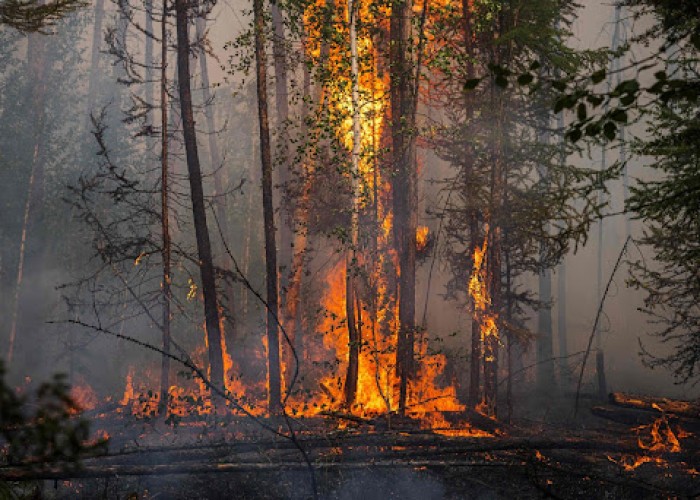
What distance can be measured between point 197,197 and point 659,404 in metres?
10.9

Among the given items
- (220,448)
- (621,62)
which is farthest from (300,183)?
Answer: (621,62)

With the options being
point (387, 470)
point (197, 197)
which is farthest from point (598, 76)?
point (197, 197)

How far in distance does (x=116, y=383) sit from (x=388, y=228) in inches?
617

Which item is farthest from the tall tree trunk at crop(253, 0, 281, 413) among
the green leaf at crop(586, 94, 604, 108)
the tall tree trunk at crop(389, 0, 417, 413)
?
the green leaf at crop(586, 94, 604, 108)

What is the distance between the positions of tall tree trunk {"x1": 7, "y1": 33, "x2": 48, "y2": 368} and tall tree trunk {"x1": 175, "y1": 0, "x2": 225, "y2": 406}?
14268mm

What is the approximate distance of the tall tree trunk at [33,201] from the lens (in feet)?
91.5

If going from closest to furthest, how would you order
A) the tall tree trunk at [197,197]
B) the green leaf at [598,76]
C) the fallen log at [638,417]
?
the green leaf at [598,76]
the fallen log at [638,417]
the tall tree trunk at [197,197]

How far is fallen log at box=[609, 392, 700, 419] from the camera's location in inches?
500

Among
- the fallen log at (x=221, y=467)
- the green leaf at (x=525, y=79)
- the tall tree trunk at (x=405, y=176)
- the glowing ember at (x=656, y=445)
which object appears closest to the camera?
the green leaf at (x=525, y=79)

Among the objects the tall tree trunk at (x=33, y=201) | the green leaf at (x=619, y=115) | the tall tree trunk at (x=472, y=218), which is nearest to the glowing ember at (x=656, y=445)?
the tall tree trunk at (x=472, y=218)

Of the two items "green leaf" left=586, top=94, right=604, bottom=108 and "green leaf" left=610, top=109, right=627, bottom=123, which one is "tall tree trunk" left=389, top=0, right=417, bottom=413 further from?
"green leaf" left=586, top=94, right=604, bottom=108

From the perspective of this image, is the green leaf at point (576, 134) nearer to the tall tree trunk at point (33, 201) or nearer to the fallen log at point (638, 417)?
the fallen log at point (638, 417)

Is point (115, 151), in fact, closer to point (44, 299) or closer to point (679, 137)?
point (44, 299)

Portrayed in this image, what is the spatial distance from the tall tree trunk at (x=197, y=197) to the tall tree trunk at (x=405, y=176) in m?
4.40
